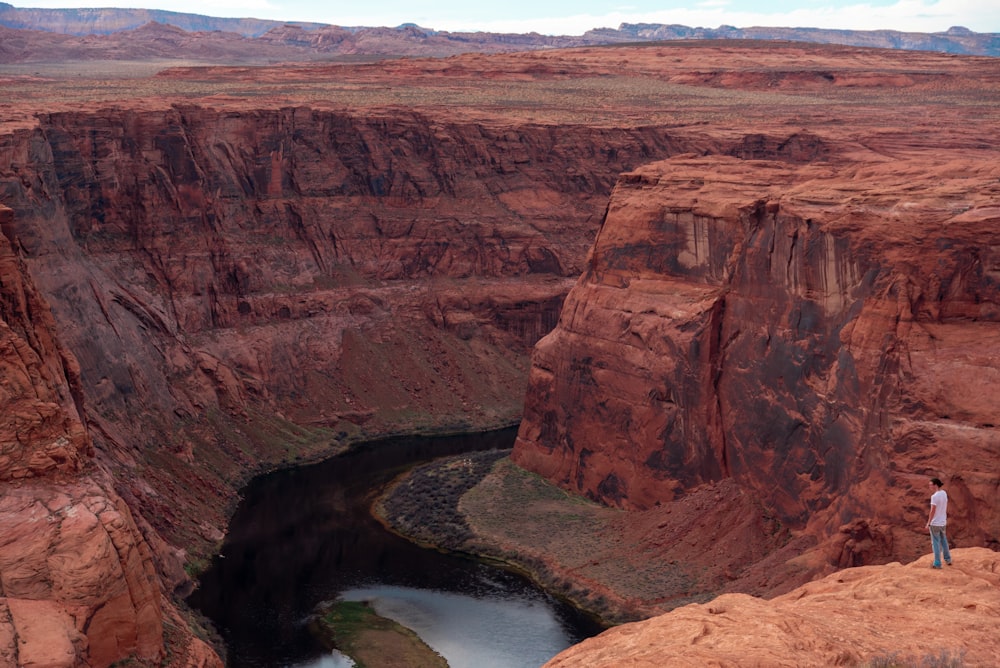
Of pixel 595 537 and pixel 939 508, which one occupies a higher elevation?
pixel 939 508

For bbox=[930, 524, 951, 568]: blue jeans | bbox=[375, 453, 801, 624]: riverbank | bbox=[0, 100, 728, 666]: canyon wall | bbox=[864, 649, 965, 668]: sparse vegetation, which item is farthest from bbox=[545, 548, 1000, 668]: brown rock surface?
bbox=[375, 453, 801, 624]: riverbank

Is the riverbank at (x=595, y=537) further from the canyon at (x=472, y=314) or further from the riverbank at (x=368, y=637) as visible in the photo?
the riverbank at (x=368, y=637)

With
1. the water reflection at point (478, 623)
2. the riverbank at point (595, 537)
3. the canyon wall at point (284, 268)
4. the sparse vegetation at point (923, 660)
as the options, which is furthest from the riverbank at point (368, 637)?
the sparse vegetation at point (923, 660)

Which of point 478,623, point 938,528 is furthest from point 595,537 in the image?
point 938,528

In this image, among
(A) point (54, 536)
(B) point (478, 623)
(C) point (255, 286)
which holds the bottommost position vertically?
(B) point (478, 623)

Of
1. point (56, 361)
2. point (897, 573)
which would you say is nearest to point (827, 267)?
point (897, 573)

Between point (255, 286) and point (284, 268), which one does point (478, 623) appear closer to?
point (255, 286)
